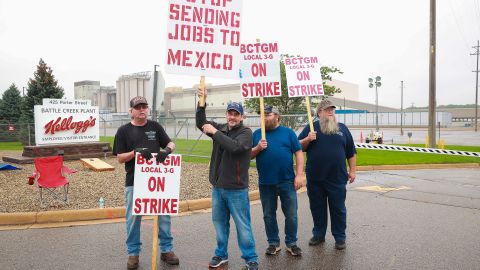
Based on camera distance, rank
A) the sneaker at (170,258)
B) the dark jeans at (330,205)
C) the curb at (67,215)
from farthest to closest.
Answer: the curb at (67,215)
the dark jeans at (330,205)
the sneaker at (170,258)

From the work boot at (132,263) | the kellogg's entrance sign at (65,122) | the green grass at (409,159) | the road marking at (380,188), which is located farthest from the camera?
the kellogg's entrance sign at (65,122)

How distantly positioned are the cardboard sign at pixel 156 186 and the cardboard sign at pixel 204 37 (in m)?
1.09

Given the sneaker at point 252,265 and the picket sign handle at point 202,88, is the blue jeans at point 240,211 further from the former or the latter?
the picket sign handle at point 202,88

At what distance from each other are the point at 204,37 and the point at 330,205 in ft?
9.17

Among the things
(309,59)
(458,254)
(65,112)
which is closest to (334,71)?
(65,112)

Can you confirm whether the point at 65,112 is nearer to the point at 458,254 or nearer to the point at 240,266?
the point at 240,266

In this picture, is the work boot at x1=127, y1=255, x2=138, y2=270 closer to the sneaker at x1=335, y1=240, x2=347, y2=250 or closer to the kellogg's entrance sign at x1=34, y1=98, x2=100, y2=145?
the sneaker at x1=335, y1=240, x2=347, y2=250

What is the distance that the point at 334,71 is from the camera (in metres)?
24.5

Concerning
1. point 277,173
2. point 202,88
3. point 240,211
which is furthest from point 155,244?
point 202,88

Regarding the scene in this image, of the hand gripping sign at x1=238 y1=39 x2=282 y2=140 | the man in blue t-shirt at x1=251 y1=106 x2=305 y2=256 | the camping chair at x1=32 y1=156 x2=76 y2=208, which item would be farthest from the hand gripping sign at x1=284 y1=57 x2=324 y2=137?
the camping chair at x1=32 y1=156 x2=76 y2=208

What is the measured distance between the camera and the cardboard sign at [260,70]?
6016 millimetres

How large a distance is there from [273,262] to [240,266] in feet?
1.37

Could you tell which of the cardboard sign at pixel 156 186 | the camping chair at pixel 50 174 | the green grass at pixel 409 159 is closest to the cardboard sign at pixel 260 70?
the cardboard sign at pixel 156 186

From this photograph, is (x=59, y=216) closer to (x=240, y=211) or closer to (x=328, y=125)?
(x=240, y=211)
